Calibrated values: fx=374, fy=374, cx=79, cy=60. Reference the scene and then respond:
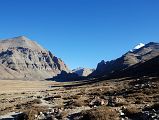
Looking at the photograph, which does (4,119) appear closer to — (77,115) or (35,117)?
(35,117)

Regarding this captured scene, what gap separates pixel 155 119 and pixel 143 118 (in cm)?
163

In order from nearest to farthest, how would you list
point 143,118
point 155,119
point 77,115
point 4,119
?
point 155,119 < point 143,118 < point 77,115 < point 4,119

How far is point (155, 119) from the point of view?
1973cm

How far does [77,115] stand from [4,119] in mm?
6640

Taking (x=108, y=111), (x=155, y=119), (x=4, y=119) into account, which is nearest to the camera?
(x=155, y=119)

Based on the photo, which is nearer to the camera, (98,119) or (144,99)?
(98,119)

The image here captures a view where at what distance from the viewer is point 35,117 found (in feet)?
84.6

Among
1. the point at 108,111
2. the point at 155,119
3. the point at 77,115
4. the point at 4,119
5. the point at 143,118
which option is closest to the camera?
the point at 155,119

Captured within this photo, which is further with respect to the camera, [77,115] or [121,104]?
[121,104]

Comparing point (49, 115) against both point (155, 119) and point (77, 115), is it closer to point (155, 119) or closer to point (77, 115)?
point (77, 115)

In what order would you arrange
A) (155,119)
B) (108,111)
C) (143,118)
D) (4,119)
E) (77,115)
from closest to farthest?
1. (155,119)
2. (143,118)
3. (108,111)
4. (77,115)
5. (4,119)

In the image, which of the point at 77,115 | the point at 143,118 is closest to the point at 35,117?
the point at 77,115

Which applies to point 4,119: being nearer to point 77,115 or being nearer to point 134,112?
point 77,115

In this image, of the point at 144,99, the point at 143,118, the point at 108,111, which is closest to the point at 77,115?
the point at 108,111
